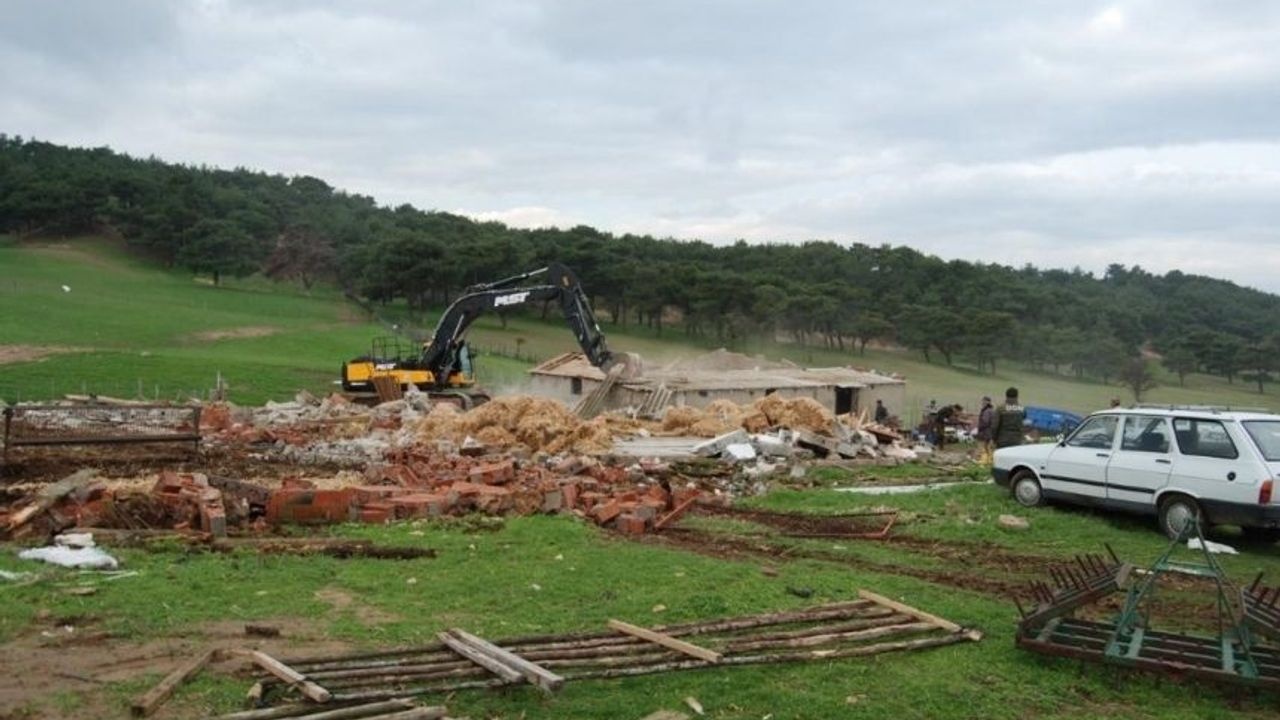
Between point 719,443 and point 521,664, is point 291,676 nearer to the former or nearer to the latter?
point 521,664

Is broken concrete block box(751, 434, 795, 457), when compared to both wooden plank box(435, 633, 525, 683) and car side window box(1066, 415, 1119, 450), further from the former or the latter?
wooden plank box(435, 633, 525, 683)

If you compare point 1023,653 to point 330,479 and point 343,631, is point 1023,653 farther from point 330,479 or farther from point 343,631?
point 330,479

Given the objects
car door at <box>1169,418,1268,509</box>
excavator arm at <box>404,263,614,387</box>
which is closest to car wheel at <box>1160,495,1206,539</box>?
car door at <box>1169,418,1268,509</box>

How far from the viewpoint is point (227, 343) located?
190 feet

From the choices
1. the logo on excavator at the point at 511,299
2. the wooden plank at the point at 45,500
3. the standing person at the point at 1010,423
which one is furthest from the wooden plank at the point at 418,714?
the logo on excavator at the point at 511,299

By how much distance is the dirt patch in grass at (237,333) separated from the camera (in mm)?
59062

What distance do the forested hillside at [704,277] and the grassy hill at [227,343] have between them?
208cm

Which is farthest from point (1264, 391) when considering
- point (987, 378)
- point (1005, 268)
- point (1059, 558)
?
point (1059, 558)

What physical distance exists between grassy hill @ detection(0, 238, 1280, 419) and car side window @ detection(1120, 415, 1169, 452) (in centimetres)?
2837

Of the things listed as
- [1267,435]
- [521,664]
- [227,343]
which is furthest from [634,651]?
[227,343]

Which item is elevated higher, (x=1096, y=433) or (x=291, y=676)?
(x=1096, y=433)

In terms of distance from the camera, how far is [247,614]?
873 centimetres

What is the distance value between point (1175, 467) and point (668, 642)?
26.8 feet

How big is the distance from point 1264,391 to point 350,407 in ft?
199
